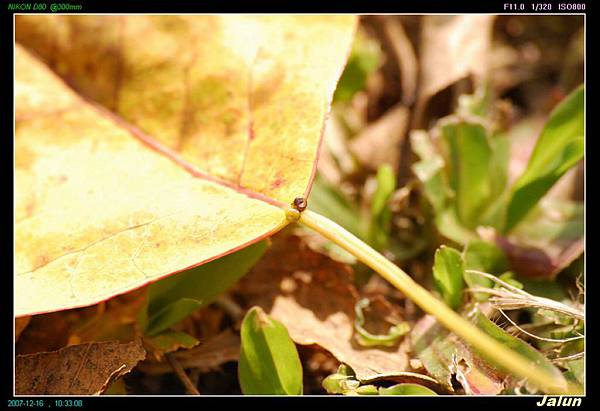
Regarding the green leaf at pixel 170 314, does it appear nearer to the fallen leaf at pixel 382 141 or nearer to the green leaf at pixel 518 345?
the green leaf at pixel 518 345

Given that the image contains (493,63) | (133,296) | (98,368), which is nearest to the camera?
(98,368)

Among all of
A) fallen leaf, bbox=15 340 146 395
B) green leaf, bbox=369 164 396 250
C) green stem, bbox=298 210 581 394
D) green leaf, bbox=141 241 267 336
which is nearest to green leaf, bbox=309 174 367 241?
A: green leaf, bbox=369 164 396 250

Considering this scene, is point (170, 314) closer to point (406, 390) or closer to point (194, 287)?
point (194, 287)

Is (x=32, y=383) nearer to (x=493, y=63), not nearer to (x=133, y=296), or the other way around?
(x=133, y=296)

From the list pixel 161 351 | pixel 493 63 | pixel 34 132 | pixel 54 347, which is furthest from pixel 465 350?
pixel 493 63

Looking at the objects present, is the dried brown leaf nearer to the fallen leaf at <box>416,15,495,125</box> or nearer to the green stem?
the green stem
